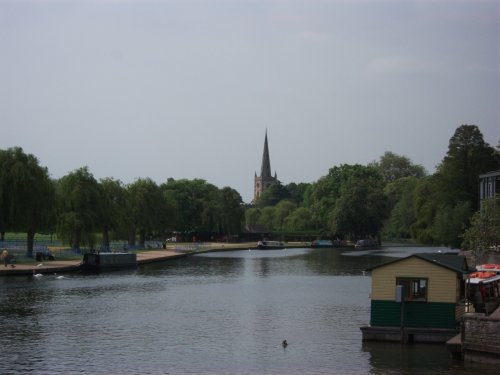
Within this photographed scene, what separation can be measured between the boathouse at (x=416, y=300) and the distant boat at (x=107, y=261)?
1979 inches

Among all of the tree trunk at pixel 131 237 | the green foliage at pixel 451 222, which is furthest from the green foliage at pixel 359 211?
the green foliage at pixel 451 222

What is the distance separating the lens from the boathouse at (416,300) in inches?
1388

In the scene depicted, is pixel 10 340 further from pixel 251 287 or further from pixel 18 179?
pixel 18 179

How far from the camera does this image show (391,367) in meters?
32.0

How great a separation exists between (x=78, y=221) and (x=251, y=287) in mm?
30779

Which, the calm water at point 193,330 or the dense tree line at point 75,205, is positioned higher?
the dense tree line at point 75,205

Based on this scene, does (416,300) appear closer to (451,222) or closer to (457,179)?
(451,222)

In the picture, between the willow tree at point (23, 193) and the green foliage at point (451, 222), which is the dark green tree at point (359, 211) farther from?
the willow tree at point (23, 193)

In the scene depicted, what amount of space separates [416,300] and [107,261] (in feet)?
179

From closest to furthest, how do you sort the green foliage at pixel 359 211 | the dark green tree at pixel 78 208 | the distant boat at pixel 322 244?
the dark green tree at pixel 78 208 → the distant boat at pixel 322 244 → the green foliage at pixel 359 211

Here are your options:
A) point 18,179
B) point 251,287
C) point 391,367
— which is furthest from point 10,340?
point 18,179

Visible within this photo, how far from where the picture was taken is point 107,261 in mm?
84938

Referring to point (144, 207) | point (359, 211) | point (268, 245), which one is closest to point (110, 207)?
point (144, 207)

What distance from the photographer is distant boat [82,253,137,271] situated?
81.5 m
